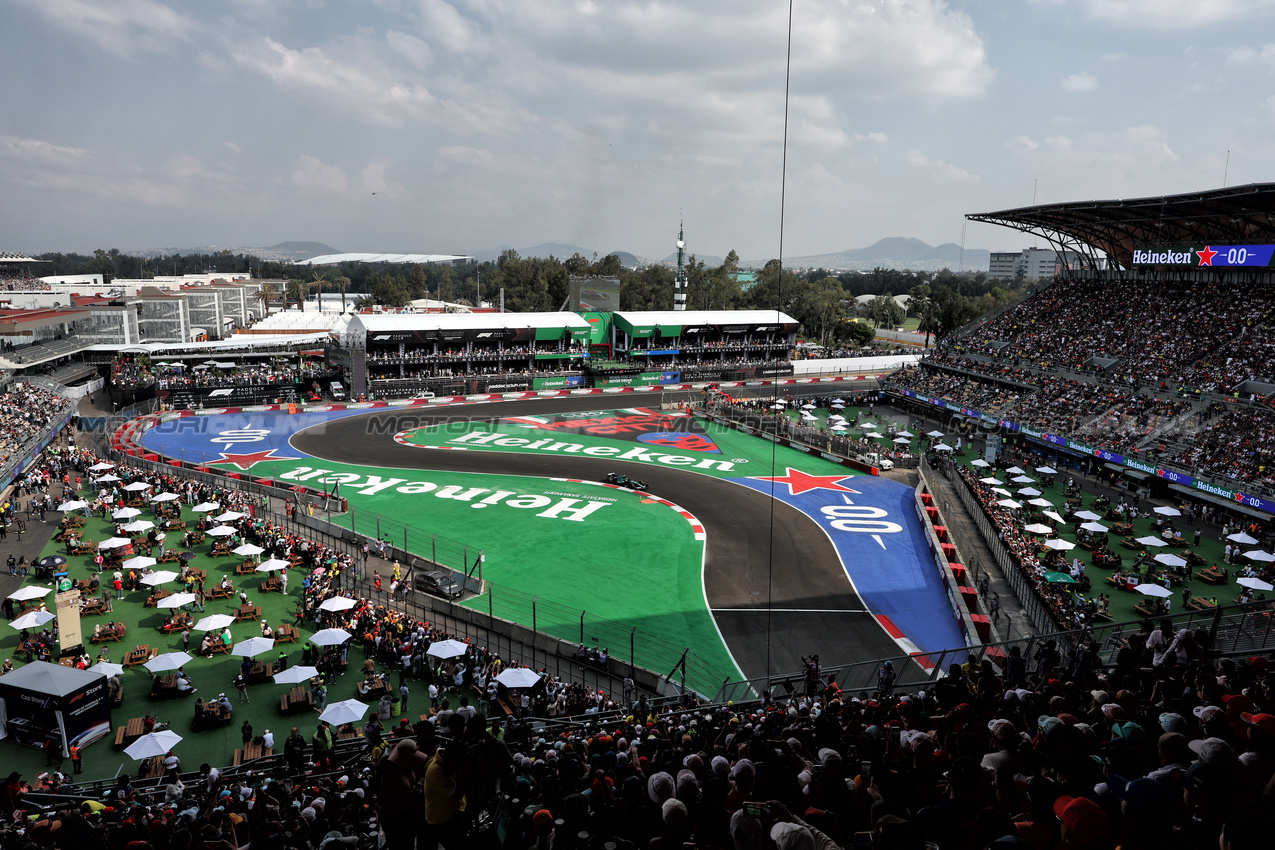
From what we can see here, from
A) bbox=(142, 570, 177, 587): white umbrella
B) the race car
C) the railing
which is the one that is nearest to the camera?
the railing

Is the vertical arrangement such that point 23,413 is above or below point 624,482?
above

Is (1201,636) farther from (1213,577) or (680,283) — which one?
(680,283)

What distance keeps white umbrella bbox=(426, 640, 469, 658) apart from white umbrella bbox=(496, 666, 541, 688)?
1.56m

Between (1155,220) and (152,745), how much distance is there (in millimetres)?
64471

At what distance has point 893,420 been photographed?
59719 millimetres

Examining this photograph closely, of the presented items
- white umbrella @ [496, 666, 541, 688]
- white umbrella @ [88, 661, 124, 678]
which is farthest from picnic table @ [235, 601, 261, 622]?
white umbrella @ [496, 666, 541, 688]

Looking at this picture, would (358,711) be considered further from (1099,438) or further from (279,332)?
(279,332)

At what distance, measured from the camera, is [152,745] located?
15.5 meters

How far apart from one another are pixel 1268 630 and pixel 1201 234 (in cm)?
5165

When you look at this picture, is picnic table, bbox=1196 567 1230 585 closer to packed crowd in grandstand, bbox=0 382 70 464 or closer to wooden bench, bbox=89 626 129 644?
wooden bench, bbox=89 626 129 644

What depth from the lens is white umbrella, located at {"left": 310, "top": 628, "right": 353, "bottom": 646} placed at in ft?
66.0

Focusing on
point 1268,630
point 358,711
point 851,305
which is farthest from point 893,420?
point 851,305

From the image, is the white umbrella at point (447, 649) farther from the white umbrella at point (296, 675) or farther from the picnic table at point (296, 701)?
the picnic table at point (296, 701)

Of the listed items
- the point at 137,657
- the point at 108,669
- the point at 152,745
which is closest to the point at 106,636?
the point at 137,657
